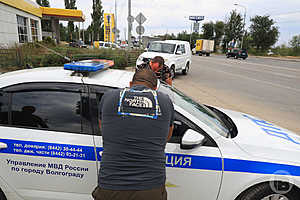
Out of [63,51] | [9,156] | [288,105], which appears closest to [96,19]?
[63,51]

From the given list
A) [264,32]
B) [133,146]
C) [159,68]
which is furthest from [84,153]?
[264,32]

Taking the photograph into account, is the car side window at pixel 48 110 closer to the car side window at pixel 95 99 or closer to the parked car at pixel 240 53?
the car side window at pixel 95 99

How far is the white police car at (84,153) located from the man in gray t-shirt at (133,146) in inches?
19.8

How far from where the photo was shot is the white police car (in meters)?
1.99

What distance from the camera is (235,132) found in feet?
7.77

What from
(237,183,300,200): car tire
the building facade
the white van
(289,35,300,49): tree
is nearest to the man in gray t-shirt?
(237,183,300,200): car tire

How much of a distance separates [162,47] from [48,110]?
11266 mm

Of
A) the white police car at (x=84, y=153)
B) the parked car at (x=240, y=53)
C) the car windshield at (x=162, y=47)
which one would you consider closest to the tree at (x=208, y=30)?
the parked car at (x=240, y=53)

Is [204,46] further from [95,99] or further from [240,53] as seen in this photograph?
[95,99]

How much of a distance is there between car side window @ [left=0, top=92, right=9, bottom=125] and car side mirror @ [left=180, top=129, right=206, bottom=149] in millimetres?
1692

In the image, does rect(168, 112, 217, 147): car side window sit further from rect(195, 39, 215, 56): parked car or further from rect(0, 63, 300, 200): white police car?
rect(195, 39, 215, 56): parked car

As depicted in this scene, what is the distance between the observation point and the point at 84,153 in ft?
6.55

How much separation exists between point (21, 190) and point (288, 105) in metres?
8.53

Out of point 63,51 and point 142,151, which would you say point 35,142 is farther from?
point 63,51
